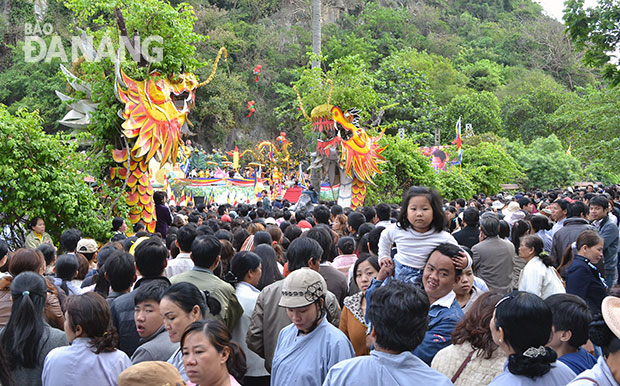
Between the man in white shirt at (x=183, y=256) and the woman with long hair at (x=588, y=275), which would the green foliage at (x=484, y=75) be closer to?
the woman with long hair at (x=588, y=275)

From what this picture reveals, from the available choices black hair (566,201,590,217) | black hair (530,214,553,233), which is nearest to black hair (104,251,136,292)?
black hair (530,214,553,233)

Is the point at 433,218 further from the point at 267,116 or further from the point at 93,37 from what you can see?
the point at 267,116

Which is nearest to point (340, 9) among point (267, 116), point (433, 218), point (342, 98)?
point (267, 116)

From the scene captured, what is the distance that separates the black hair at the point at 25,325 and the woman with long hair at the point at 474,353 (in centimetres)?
225

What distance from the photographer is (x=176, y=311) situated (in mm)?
3102

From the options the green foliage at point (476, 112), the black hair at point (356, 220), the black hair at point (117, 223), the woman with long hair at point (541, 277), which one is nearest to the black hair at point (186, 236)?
the black hair at point (356, 220)

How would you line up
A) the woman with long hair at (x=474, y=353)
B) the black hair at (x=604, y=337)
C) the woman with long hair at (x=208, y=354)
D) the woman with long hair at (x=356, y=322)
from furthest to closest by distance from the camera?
the woman with long hair at (x=356, y=322), the woman with long hair at (x=474, y=353), the woman with long hair at (x=208, y=354), the black hair at (x=604, y=337)

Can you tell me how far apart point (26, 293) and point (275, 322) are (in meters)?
1.49

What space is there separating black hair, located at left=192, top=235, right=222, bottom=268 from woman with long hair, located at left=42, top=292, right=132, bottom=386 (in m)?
0.95

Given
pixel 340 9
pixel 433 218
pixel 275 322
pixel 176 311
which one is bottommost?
pixel 275 322

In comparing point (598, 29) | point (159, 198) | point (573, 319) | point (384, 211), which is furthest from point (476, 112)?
point (573, 319)

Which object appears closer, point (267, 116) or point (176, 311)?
point (176, 311)

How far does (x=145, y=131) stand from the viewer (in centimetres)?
1015

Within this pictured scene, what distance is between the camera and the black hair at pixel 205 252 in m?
4.03
